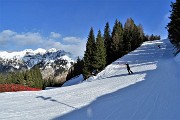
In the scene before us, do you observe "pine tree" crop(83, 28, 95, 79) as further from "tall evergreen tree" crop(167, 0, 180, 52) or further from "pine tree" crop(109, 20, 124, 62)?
"tall evergreen tree" crop(167, 0, 180, 52)

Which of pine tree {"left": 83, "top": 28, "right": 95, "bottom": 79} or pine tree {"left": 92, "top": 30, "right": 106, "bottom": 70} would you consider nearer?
pine tree {"left": 83, "top": 28, "right": 95, "bottom": 79}

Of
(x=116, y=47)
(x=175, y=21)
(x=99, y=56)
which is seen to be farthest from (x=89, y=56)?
(x=175, y=21)

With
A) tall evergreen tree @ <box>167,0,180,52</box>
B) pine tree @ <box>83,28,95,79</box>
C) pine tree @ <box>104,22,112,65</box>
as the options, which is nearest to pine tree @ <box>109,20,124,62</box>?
pine tree @ <box>104,22,112,65</box>

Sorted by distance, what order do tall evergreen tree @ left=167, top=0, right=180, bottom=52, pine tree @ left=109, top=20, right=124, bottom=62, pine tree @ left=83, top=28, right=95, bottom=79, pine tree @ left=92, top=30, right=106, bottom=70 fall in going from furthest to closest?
Result: pine tree @ left=109, top=20, right=124, bottom=62 < pine tree @ left=92, top=30, right=106, bottom=70 < pine tree @ left=83, top=28, right=95, bottom=79 < tall evergreen tree @ left=167, top=0, right=180, bottom=52

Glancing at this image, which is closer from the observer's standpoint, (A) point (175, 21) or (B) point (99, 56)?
(A) point (175, 21)

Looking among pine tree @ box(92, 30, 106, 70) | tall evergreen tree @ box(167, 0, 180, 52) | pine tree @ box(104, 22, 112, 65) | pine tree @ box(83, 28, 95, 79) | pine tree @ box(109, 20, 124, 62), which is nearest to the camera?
tall evergreen tree @ box(167, 0, 180, 52)

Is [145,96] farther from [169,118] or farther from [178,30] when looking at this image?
[178,30]

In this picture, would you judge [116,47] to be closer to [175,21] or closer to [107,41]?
[107,41]

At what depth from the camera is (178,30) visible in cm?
4291

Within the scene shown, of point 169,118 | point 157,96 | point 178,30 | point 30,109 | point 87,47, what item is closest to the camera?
point 169,118

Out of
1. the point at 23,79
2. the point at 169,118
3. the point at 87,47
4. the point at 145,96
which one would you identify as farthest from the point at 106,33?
the point at 169,118

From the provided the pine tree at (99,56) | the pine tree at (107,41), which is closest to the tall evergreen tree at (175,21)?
the pine tree at (99,56)

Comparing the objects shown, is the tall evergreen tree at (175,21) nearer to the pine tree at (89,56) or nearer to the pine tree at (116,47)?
the pine tree at (89,56)

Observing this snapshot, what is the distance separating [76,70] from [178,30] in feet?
241
